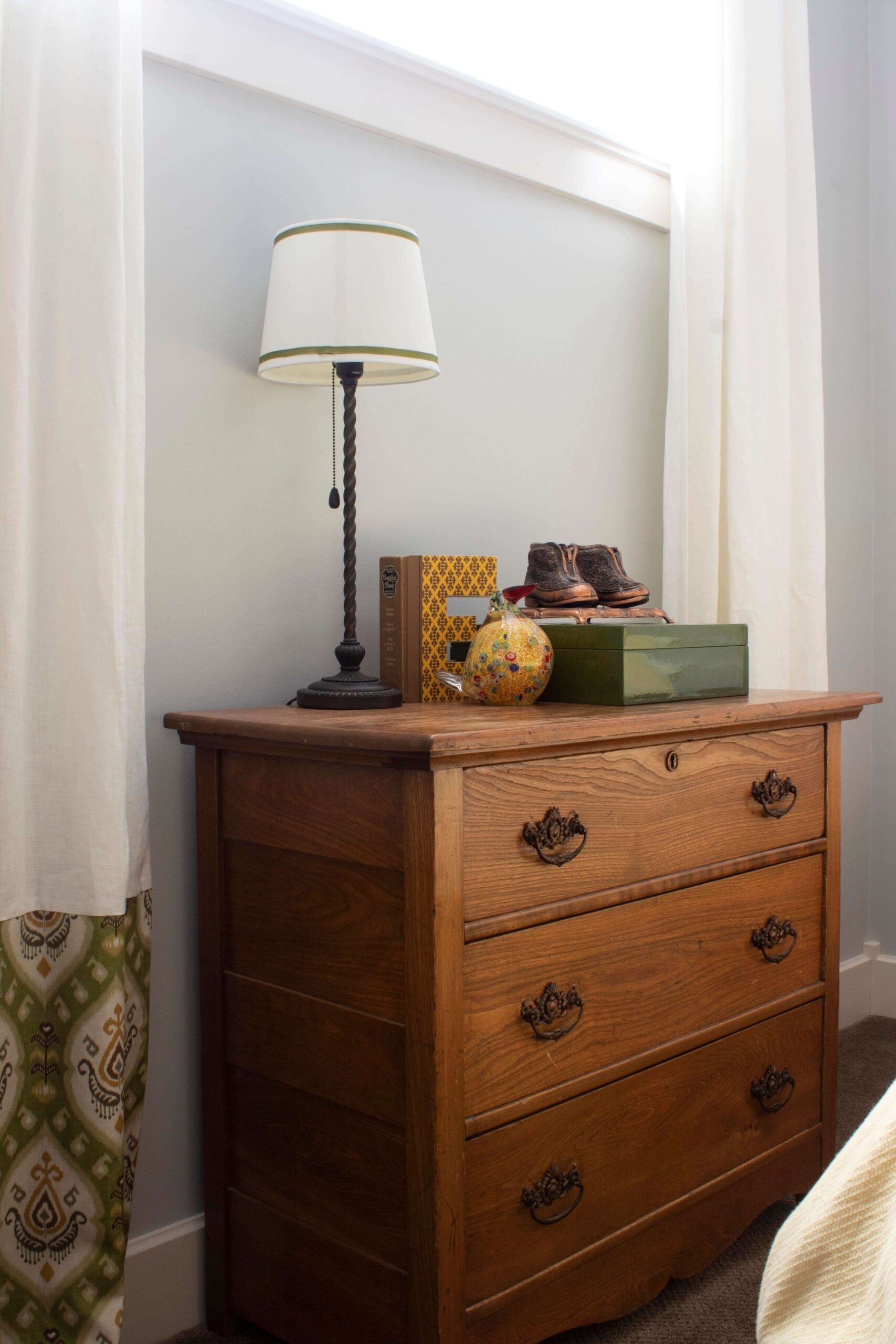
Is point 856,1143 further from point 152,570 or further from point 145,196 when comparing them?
point 145,196

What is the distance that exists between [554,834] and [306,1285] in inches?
25.1

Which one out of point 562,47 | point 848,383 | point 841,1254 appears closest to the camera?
point 841,1254

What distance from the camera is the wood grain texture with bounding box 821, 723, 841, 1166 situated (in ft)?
5.98

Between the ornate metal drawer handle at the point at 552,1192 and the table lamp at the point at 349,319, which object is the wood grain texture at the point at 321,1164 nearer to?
the ornate metal drawer handle at the point at 552,1192

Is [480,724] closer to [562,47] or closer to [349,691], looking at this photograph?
[349,691]

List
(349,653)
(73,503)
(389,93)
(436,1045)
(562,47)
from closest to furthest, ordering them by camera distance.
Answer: (436,1045) → (73,503) → (349,653) → (389,93) → (562,47)

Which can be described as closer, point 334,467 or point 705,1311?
point 705,1311

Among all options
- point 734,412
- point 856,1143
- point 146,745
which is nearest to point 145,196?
point 146,745

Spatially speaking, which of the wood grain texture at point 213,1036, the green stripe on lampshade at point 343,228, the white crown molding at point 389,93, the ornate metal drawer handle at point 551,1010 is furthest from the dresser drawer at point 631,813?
the white crown molding at point 389,93

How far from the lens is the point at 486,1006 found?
125 cm

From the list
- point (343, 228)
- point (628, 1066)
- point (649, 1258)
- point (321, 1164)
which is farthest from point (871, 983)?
point (343, 228)

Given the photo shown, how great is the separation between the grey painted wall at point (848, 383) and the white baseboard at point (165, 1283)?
1.82 metres

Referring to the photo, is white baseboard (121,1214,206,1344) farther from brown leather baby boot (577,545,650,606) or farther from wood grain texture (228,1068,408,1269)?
brown leather baby boot (577,545,650,606)

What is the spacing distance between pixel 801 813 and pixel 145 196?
129 cm
